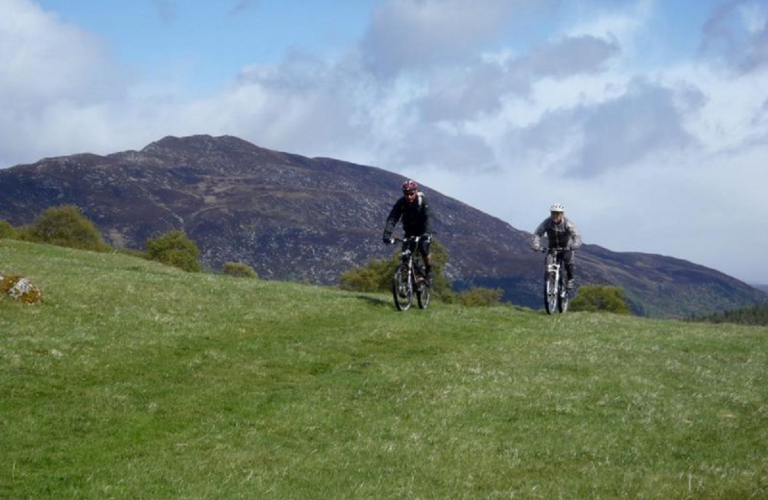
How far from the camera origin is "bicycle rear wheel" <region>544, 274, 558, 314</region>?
113 ft

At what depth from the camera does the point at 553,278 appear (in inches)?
1366

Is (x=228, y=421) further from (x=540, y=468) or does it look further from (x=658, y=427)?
(x=658, y=427)

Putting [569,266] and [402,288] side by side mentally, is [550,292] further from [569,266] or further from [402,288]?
[402,288]

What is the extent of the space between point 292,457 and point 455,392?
5425 millimetres

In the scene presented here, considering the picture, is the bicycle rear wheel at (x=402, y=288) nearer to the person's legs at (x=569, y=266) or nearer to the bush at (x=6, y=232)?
the person's legs at (x=569, y=266)

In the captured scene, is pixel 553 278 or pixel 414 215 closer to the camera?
pixel 414 215

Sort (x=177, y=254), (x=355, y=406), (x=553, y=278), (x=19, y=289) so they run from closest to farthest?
(x=355, y=406) → (x=19, y=289) → (x=553, y=278) → (x=177, y=254)

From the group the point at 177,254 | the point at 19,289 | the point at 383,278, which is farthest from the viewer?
the point at 383,278

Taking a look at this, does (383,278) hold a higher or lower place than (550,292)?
higher

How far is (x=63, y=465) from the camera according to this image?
13500 millimetres

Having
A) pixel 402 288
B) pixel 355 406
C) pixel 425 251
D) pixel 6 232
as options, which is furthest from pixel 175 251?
pixel 355 406

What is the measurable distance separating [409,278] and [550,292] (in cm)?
634

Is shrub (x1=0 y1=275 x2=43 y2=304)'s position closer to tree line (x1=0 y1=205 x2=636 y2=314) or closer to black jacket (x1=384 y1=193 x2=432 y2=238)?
black jacket (x1=384 y1=193 x2=432 y2=238)

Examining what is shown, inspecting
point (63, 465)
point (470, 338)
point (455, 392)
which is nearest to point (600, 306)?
point (470, 338)
